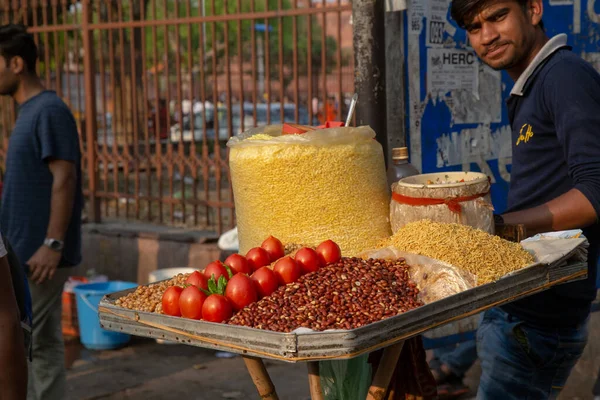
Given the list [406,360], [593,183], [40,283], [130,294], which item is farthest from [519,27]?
[40,283]

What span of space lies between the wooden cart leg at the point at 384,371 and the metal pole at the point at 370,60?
1.62m

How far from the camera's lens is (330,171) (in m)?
2.67

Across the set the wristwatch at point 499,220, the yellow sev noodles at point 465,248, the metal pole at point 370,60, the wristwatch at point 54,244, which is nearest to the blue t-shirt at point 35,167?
the wristwatch at point 54,244

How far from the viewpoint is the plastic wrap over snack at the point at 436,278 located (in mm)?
2240

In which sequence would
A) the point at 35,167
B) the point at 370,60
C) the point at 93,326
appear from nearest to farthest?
the point at 370,60 → the point at 35,167 → the point at 93,326

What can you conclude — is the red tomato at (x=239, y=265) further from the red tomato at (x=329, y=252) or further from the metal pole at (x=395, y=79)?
the metal pole at (x=395, y=79)

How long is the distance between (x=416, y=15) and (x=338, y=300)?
2.22m

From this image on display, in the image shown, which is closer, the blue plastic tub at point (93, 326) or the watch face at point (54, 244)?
the watch face at point (54, 244)

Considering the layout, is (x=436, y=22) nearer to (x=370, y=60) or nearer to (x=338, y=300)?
(x=370, y=60)

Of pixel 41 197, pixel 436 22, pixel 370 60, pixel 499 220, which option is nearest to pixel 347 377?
pixel 499 220

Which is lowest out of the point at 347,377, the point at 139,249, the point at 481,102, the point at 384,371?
the point at 139,249

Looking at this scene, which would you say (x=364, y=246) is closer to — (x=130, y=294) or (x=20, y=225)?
(x=130, y=294)

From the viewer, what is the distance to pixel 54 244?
Answer: 429 cm

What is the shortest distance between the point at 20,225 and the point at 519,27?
9.51ft
